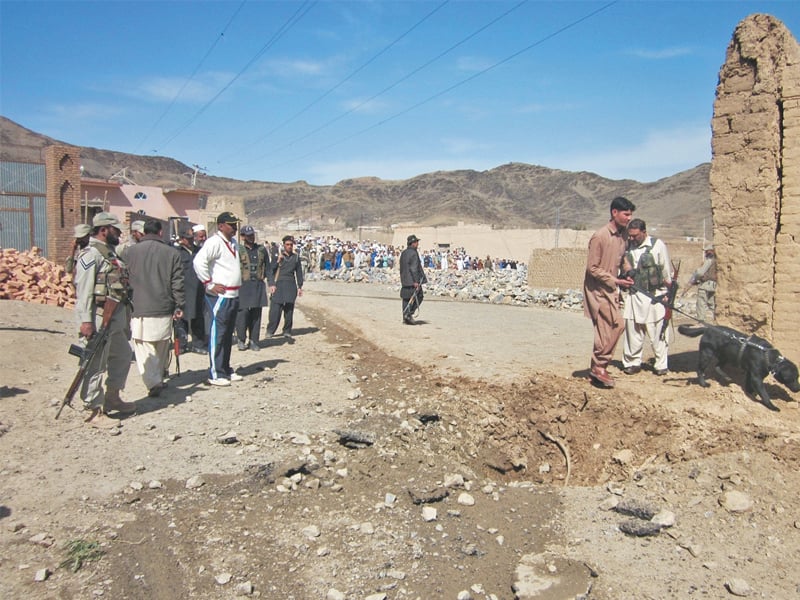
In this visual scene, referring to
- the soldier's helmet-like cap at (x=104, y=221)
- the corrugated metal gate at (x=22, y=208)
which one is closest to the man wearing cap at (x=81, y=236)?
the soldier's helmet-like cap at (x=104, y=221)

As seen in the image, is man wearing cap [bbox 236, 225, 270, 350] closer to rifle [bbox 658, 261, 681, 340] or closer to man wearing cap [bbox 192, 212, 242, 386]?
man wearing cap [bbox 192, 212, 242, 386]

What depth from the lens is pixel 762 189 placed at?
577cm

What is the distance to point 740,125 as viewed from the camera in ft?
19.6

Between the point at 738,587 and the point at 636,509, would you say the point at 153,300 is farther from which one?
the point at 738,587

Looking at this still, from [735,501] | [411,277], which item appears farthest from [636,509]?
[411,277]

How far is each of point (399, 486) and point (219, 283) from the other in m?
3.24

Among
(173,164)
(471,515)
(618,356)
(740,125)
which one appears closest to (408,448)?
(471,515)

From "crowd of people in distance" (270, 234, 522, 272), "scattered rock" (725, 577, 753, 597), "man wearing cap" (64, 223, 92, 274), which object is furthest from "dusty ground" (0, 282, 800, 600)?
"crowd of people in distance" (270, 234, 522, 272)

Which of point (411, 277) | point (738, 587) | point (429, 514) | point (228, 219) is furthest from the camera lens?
point (411, 277)

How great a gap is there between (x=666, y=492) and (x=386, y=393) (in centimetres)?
313

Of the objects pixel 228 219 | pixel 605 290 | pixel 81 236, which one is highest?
pixel 228 219

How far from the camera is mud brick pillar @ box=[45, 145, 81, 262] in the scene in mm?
18328

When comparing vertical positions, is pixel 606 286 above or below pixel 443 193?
below

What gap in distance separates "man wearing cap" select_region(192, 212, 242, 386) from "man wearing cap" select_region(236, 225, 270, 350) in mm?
1983
